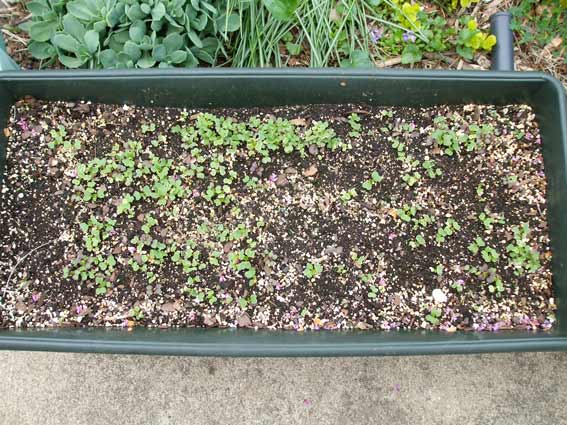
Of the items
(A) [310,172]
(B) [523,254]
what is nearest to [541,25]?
(B) [523,254]

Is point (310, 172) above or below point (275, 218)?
above

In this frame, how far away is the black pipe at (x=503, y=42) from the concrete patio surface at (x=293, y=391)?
788mm

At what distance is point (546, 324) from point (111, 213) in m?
1.04

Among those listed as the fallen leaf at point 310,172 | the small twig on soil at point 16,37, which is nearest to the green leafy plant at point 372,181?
the fallen leaf at point 310,172

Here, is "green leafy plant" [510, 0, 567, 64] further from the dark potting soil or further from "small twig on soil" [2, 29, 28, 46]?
"small twig on soil" [2, 29, 28, 46]

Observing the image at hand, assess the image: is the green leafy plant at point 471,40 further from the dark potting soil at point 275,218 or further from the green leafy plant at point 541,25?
the dark potting soil at point 275,218

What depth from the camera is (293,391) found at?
54.6 inches

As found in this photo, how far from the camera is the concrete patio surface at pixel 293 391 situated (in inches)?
54.4

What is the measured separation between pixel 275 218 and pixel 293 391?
49cm

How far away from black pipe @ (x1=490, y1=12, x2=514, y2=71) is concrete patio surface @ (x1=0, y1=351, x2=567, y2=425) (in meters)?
0.79

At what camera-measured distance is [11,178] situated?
1.25 m

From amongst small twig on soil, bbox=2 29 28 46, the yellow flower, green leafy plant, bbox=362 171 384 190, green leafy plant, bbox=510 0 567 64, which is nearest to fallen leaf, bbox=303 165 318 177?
green leafy plant, bbox=362 171 384 190

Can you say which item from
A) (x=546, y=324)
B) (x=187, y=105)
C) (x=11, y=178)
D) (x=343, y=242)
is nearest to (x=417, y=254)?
(x=343, y=242)

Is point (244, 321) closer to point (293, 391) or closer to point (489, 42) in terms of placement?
point (293, 391)
